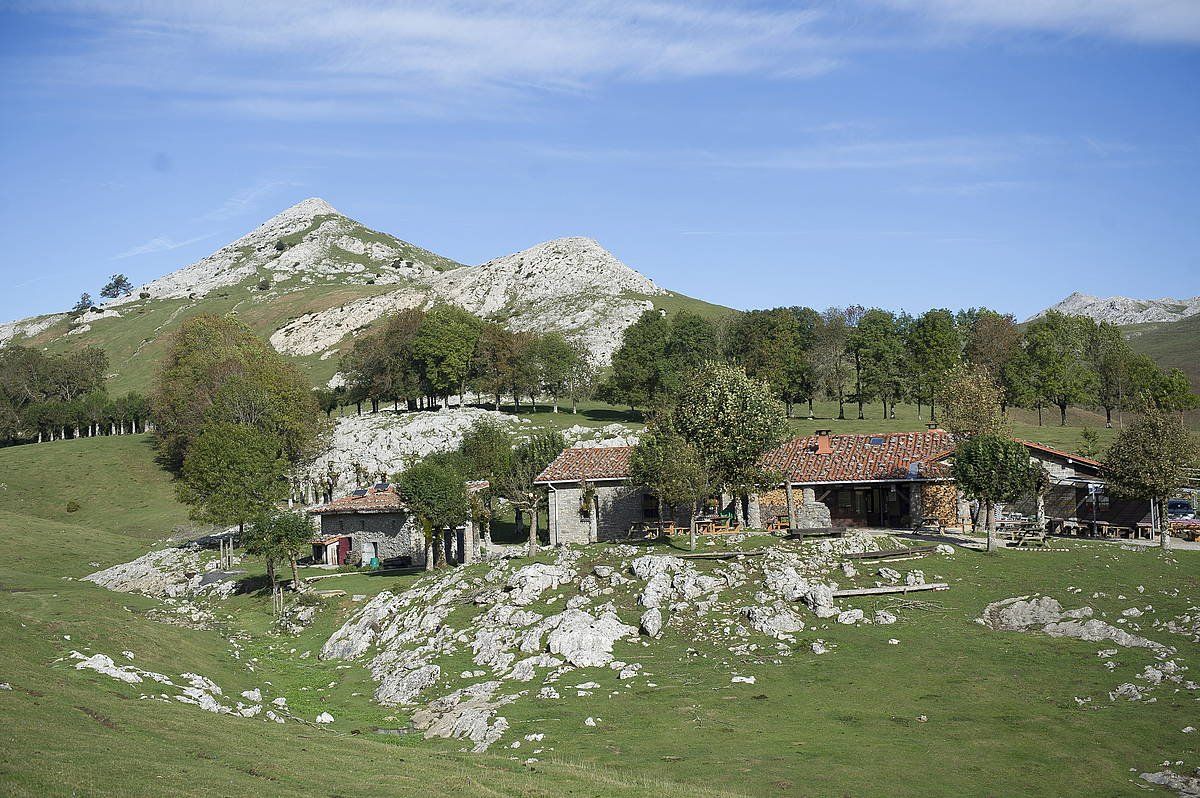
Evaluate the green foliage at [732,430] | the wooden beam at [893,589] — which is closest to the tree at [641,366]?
the green foliage at [732,430]

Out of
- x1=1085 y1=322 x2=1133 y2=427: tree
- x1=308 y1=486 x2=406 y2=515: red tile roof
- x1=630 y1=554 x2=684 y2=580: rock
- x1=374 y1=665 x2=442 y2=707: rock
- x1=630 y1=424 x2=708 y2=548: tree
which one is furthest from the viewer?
x1=1085 y1=322 x2=1133 y2=427: tree

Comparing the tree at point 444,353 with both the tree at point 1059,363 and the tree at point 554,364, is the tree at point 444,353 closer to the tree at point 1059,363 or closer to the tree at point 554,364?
the tree at point 554,364

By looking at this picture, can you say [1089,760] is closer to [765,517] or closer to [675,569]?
[675,569]

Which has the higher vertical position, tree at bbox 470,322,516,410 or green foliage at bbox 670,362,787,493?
tree at bbox 470,322,516,410

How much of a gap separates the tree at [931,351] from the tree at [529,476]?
150ft

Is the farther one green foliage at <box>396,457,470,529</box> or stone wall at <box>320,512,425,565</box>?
stone wall at <box>320,512,425,565</box>

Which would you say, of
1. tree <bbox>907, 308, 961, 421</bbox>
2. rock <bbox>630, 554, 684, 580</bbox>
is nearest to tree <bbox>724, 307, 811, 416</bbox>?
tree <bbox>907, 308, 961, 421</bbox>

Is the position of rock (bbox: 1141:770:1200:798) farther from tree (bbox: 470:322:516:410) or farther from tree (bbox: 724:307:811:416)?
tree (bbox: 470:322:516:410)

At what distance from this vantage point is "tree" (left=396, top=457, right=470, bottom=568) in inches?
2345

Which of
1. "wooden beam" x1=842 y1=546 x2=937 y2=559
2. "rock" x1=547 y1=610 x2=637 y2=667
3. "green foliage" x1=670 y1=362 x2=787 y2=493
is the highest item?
"green foliage" x1=670 y1=362 x2=787 y2=493

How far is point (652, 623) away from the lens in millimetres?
37969

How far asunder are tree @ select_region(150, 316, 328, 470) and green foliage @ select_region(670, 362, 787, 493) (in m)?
45.6

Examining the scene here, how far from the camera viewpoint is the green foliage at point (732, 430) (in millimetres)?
56906

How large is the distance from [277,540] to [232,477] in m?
13.0
